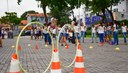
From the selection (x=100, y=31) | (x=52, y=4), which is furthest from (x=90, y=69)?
(x=52, y=4)

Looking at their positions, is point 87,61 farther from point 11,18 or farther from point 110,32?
point 11,18

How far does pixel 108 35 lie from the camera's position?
88.5ft

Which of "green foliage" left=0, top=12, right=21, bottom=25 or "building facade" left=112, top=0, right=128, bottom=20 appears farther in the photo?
"green foliage" left=0, top=12, right=21, bottom=25

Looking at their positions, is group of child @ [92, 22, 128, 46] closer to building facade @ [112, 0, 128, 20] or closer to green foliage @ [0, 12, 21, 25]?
building facade @ [112, 0, 128, 20]

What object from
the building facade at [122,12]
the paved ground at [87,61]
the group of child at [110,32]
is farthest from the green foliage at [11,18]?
the paved ground at [87,61]

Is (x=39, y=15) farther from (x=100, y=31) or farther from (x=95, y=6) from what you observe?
(x=100, y=31)

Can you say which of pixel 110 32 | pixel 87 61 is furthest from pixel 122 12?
pixel 87 61

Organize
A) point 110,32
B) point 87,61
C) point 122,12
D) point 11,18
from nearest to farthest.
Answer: point 87,61
point 110,32
point 122,12
point 11,18

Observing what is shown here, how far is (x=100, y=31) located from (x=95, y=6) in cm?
3048

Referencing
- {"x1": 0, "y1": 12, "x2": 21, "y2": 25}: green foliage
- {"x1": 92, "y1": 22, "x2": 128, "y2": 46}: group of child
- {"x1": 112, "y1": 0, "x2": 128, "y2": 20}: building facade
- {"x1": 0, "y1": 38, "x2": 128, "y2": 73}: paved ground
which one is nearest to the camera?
{"x1": 0, "y1": 38, "x2": 128, "y2": 73}: paved ground

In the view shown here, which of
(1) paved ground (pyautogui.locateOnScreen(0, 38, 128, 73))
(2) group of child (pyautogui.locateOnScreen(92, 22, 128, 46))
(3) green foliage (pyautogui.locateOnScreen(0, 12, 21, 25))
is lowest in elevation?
(1) paved ground (pyautogui.locateOnScreen(0, 38, 128, 73))

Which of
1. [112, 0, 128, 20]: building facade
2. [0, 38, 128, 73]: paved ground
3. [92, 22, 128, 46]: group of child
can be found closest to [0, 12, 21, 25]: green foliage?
[112, 0, 128, 20]: building facade

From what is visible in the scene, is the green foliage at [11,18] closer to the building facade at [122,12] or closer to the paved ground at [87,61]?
the building facade at [122,12]

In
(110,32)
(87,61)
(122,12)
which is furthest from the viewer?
(122,12)
